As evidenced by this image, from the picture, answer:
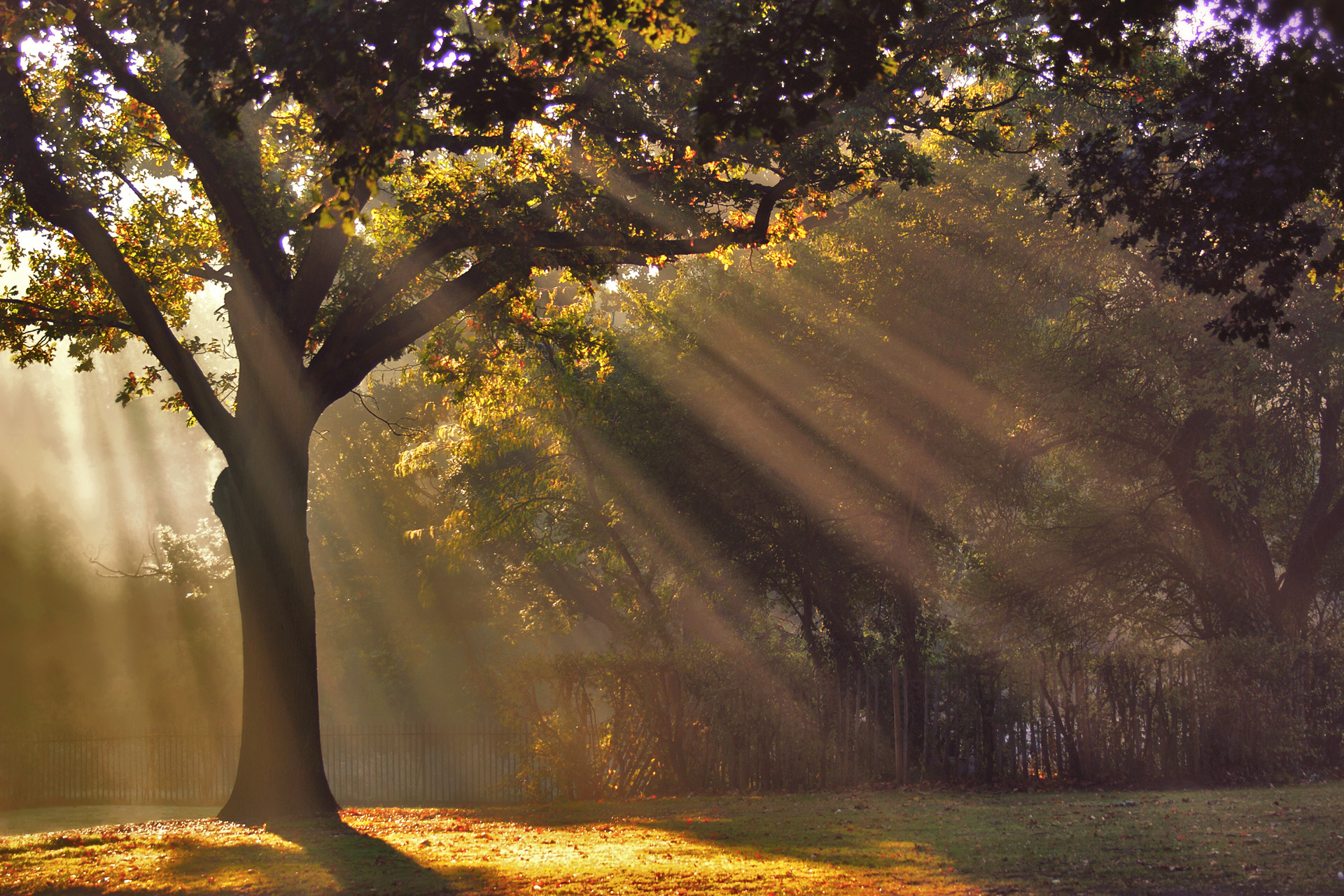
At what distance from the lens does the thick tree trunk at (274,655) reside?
39.3ft

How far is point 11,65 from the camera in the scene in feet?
36.9

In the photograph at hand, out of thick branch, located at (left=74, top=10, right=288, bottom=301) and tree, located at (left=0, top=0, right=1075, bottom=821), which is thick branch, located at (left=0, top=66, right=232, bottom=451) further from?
thick branch, located at (left=74, top=10, right=288, bottom=301)

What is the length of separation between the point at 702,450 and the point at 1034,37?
8853 mm

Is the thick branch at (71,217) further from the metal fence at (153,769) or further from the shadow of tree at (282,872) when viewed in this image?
the metal fence at (153,769)

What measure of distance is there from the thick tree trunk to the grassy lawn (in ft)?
2.17

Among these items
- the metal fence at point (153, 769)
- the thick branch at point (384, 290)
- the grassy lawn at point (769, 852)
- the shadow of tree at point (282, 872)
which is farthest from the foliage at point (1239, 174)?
the metal fence at point (153, 769)

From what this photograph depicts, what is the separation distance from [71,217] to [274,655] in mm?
5252

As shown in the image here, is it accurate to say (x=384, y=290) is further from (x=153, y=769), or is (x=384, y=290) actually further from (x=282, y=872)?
(x=153, y=769)

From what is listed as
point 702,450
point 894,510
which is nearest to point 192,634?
point 702,450

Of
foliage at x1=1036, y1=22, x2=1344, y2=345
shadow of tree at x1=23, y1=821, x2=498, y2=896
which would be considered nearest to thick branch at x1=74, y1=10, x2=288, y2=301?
shadow of tree at x1=23, y1=821, x2=498, y2=896

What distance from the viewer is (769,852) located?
871 centimetres

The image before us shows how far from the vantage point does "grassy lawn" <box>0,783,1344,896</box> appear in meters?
6.96

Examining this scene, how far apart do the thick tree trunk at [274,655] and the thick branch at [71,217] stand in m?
1.53

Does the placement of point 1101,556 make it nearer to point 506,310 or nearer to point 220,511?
point 506,310
